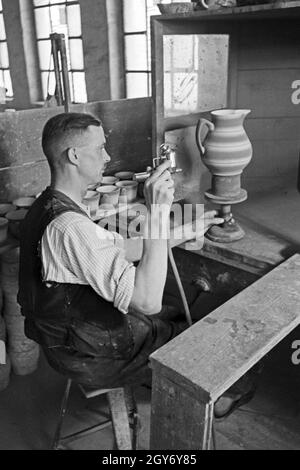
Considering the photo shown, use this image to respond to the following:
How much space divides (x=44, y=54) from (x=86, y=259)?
5.54 m

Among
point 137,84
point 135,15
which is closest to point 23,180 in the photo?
point 137,84

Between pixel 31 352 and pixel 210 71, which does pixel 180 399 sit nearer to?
pixel 31 352

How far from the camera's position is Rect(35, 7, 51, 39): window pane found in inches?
228

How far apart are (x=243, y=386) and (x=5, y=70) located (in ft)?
21.5

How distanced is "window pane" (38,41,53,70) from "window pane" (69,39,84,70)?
0.80 meters

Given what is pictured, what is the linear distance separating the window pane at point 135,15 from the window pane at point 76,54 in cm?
88

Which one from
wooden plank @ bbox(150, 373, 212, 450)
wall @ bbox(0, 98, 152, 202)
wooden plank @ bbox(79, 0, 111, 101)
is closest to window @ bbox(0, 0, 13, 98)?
wooden plank @ bbox(79, 0, 111, 101)

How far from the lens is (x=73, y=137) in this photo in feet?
4.80

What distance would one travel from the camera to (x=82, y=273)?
1335 millimetres

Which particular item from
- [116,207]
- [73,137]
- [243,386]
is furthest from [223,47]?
[243,386]

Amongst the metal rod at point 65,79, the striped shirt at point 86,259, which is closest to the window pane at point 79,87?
the metal rod at point 65,79

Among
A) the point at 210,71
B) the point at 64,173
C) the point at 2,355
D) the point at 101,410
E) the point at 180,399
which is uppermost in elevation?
the point at 210,71

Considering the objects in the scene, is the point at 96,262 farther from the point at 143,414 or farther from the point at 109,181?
the point at 109,181

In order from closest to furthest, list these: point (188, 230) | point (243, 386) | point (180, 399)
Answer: point (180, 399), point (243, 386), point (188, 230)
